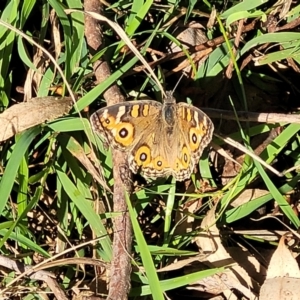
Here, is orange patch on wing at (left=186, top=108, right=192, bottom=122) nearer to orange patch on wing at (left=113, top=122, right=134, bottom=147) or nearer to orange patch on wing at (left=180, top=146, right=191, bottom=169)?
orange patch on wing at (left=180, top=146, right=191, bottom=169)

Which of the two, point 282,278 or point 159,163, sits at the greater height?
point 159,163

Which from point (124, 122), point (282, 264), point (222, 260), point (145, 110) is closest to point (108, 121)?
point (124, 122)

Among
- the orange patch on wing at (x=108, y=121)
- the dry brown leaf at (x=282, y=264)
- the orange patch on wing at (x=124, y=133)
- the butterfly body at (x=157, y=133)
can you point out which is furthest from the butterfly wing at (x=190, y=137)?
the dry brown leaf at (x=282, y=264)

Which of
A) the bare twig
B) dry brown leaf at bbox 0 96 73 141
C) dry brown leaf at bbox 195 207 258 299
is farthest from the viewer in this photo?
dry brown leaf at bbox 195 207 258 299

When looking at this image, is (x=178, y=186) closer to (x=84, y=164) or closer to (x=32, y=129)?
(x=84, y=164)

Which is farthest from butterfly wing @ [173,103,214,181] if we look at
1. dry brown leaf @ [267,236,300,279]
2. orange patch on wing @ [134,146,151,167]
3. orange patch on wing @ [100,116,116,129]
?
dry brown leaf @ [267,236,300,279]

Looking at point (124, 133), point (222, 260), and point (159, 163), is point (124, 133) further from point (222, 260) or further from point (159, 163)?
point (222, 260)
